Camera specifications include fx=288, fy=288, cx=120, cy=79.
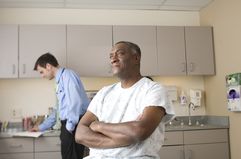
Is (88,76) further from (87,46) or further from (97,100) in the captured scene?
(97,100)

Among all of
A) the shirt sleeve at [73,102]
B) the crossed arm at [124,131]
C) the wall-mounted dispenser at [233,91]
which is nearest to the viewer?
the crossed arm at [124,131]

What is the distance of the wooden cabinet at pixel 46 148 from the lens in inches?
127

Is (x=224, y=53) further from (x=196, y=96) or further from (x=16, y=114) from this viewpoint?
(x=16, y=114)

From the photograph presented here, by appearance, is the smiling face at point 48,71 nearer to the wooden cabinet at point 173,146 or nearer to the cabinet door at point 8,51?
the cabinet door at point 8,51

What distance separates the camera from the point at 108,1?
12.3ft

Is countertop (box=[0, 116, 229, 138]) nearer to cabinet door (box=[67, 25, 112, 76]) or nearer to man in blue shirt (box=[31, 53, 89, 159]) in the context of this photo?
man in blue shirt (box=[31, 53, 89, 159])

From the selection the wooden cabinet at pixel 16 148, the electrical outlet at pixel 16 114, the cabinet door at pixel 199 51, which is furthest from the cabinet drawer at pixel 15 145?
the cabinet door at pixel 199 51

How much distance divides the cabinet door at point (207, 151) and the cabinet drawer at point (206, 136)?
55mm

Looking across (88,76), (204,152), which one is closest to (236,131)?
(204,152)

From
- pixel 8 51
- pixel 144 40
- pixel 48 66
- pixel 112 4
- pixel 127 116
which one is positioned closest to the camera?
pixel 127 116

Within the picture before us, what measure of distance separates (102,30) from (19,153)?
1761mm

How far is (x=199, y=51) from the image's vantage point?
3.84m

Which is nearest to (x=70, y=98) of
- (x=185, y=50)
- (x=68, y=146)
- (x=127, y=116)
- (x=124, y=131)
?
(x=68, y=146)

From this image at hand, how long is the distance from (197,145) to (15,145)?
2118 mm
